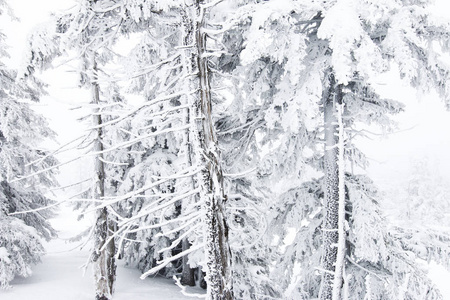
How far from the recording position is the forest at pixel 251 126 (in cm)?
439

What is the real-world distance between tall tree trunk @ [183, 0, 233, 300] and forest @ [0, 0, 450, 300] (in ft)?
0.06

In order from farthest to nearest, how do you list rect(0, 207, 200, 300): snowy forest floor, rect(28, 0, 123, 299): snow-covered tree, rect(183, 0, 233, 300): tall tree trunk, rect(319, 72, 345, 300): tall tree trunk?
rect(0, 207, 200, 300): snowy forest floor < rect(319, 72, 345, 300): tall tree trunk < rect(28, 0, 123, 299): snow-covered tree < rect(183, 0, 233, 300): tall tree trunk

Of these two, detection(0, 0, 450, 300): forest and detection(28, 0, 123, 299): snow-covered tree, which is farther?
detection(28, 0, 123, 299): snow-covered tree

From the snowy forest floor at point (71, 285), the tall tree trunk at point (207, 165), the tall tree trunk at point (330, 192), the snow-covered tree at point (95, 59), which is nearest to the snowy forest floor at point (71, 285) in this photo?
the snowy forest floor at point (71, 285)

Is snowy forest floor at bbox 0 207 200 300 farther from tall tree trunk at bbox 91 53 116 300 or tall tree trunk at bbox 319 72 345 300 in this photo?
tall tree trunk at bbox 319 72 345 300

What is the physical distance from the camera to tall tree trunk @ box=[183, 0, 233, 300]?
434cm

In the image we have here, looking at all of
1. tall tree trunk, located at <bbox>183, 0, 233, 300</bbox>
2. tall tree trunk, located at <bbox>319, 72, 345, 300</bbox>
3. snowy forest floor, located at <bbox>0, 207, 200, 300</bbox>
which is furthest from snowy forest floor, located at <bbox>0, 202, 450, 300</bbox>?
tall tree trunk, located at <bbox>183, 0, 233, 300</bbox>

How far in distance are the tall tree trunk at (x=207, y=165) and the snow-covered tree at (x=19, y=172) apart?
5.19m

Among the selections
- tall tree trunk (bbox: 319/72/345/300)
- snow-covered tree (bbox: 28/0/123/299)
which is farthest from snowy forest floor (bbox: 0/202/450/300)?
tall tree trunk (bbox: 319/72/345/300)

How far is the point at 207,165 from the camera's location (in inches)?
173

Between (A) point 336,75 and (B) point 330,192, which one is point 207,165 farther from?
(B) point 330,192

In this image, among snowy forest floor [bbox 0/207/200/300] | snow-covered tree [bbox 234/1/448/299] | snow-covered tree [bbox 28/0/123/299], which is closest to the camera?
snow-covered tree [bbox 234/1/448/299]

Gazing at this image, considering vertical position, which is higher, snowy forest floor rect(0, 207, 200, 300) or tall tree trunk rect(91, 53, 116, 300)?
tall tree trunk rect(91, 53, 116, 300)

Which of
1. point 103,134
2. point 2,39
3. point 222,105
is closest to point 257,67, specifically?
point 103,134
